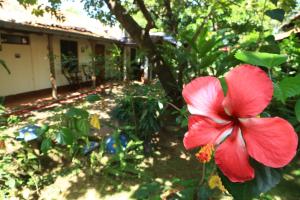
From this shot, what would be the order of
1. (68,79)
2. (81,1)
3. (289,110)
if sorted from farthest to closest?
(68,79) < (81,1) < (289,110)

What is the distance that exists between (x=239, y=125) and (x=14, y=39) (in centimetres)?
956

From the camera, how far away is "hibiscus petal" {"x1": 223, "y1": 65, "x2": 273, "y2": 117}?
421 mm

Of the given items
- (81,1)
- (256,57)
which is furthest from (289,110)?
(81,1)

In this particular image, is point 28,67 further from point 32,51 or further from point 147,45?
point 147,45

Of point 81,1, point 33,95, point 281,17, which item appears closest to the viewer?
point 281,17

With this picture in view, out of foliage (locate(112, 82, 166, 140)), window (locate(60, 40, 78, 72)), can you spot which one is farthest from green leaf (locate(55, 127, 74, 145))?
window (locate(60, 40, 78, 72))

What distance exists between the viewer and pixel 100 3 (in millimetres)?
7578

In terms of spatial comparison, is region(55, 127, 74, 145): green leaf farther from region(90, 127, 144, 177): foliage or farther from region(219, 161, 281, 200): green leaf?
region(90, 127, 144, 177): foliage

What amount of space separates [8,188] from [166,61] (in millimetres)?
3359

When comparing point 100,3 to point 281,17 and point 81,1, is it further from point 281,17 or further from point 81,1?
point 281,17

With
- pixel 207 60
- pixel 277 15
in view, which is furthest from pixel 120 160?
pixel 277 15

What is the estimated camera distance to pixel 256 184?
18.9 inches

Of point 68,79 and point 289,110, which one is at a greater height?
point 289,110

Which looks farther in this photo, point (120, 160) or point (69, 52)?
point (69, 52)
